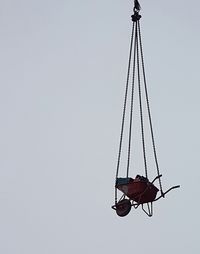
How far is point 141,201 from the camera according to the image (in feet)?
13.5

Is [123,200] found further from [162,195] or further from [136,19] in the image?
[136,19]

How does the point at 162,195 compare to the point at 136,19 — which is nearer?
the point at 162,195

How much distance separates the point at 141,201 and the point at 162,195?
0.62 feet

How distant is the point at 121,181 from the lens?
4.29m

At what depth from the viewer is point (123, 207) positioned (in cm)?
426

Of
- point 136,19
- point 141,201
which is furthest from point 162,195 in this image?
point 136,19

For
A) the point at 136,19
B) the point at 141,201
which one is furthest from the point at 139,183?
the point at 136,19

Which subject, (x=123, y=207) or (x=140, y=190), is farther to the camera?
(x=123, y=207)

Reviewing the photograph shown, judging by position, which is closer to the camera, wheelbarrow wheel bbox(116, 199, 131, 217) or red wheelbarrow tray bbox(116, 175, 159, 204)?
red wheelbarrow tray bbox(116, 175, 159, 204)

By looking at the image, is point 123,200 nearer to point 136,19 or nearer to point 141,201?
point 141,201

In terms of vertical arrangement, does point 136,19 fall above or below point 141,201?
above

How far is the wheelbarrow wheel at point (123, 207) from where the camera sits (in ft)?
13.9

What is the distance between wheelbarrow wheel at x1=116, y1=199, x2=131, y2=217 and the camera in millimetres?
4227

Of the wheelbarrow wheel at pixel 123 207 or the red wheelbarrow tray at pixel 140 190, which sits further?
the wheelbarrow wheel at pixel 123 207
